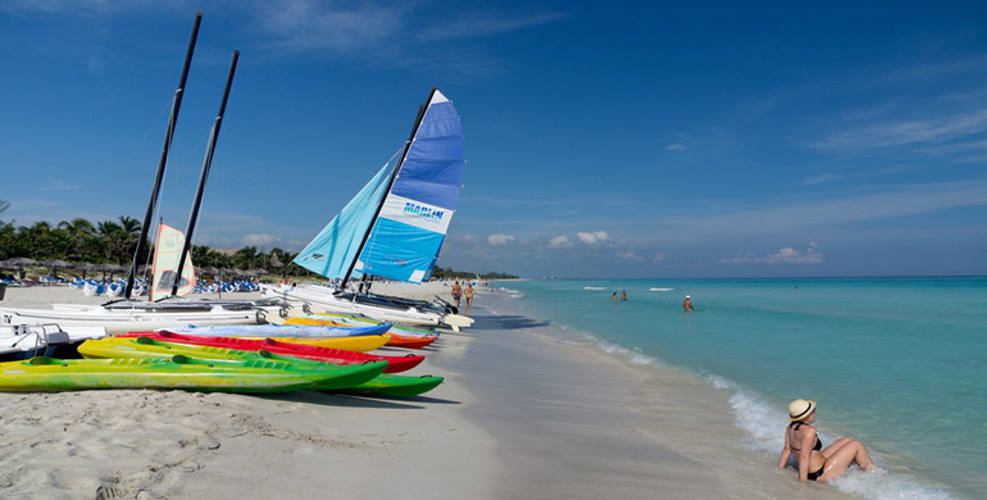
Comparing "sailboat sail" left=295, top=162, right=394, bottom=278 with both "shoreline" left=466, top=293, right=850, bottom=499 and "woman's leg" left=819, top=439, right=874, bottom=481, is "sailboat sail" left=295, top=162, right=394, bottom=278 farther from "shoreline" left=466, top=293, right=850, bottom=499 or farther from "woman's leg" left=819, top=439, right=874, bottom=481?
"woman's leg" left=819, top=439, right=874, bottom=481

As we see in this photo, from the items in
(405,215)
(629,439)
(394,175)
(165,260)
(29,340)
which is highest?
(394,175)

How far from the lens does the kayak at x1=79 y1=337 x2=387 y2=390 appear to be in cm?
652

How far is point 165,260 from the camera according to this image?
16219 mm

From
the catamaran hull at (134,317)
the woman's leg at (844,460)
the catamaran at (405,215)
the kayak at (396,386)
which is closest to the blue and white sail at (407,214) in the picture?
the catamaran at (405,215)

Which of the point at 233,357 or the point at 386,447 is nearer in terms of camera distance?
the point at 386,447

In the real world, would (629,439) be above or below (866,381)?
below

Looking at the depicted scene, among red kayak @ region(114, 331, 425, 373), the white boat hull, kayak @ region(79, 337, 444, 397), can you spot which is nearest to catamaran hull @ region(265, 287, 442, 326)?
red kayak @ region(114, 331, 425, 373)

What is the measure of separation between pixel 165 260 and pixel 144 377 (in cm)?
1162

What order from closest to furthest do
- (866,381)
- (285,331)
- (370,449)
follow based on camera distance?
(370,449)
(866,381)
(285,331)

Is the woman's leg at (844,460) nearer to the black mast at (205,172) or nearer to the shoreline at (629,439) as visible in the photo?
the shoreline at (629,439)

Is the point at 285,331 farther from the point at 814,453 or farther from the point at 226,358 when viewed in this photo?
the point at 814,453

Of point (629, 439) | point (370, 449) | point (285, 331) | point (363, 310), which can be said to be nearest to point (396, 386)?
point (370, 449)

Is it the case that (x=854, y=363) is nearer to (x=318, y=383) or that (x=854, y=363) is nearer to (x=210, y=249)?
(x=318, y=383)

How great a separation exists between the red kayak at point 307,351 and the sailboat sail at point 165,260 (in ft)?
25.4
